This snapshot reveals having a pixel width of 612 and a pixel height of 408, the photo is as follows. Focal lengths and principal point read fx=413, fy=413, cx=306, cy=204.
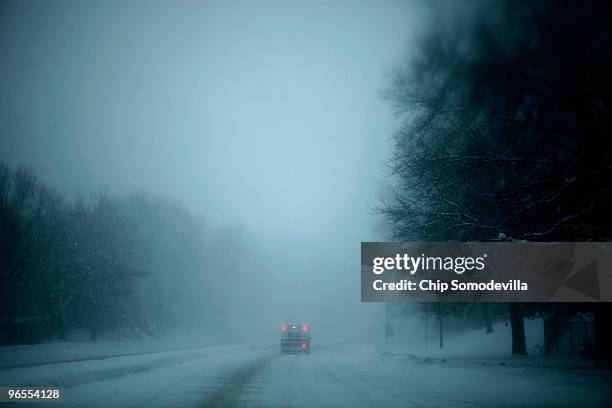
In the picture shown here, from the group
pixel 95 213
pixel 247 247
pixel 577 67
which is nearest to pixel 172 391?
pixel 577 67

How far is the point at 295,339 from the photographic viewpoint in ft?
117

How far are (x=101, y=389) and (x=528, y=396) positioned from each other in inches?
462

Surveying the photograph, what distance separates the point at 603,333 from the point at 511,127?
8.15 meters

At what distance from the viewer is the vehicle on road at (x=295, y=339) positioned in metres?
35.6

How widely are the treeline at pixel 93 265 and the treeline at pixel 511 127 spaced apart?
26.2 m

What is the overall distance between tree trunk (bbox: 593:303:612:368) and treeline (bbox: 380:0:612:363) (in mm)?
35

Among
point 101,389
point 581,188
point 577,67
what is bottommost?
point 101,389

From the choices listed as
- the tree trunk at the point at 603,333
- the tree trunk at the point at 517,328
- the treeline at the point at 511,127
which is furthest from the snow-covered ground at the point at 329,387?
the tree trunk at the point at 517,328

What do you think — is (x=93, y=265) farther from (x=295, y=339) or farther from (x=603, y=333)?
(x=603, y=333)

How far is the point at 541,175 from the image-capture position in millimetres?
11750

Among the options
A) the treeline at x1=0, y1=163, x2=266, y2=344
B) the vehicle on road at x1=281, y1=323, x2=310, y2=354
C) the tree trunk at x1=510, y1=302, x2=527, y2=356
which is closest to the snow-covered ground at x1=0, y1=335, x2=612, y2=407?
the tree trunk at x1=510, y1=302, x2=527, y2=356

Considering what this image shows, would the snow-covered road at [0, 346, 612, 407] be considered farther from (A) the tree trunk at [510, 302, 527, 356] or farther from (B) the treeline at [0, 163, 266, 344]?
(B) the treeline at [0, 163, 266, 344]

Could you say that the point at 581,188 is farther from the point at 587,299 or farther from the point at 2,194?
the point at 2,194

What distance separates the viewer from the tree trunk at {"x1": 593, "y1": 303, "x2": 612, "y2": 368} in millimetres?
13438
